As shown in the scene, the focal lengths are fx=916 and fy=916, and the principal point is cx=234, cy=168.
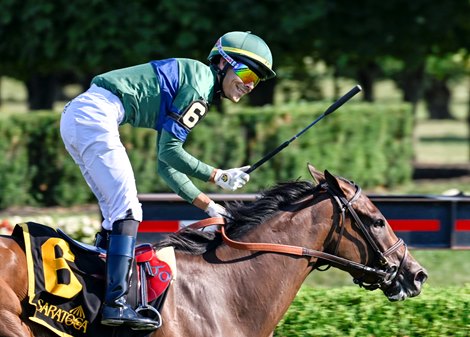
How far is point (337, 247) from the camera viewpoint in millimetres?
5117

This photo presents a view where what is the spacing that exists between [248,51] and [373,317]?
2522 millimetres

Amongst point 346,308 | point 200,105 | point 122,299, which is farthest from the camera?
point 346,308

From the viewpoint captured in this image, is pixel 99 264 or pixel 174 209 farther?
pixel 174 209

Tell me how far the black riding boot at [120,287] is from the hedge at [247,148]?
7.05 metres

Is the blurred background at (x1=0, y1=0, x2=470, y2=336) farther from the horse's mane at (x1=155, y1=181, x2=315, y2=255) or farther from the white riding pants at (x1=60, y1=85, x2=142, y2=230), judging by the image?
the white riding pants at (x1=60, y1=85, x2=142, y2=230)

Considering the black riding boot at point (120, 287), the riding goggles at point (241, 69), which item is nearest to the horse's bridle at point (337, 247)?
the black riding boot at point (120, 287)

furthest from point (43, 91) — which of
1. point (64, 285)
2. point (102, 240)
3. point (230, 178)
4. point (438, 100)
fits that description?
point (438, 100)

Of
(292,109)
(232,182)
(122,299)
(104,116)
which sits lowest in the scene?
(292,109)

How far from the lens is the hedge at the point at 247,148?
13.2 m

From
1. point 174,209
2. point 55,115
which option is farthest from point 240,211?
point 55,115

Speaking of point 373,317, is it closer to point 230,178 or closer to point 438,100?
point 230,178

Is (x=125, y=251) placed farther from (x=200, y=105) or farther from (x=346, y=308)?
(x=346, y=308)

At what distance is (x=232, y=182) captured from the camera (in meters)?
5.02

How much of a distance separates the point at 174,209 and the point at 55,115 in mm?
6123
